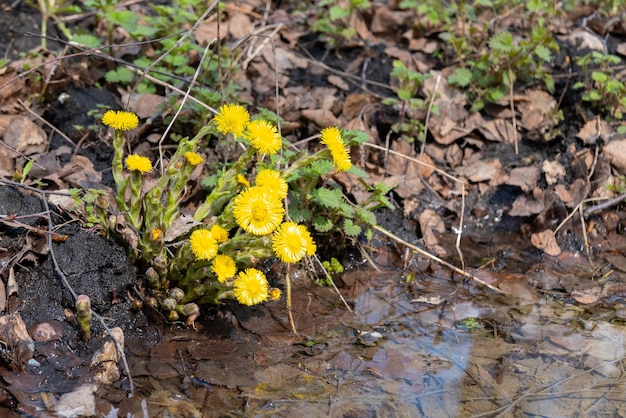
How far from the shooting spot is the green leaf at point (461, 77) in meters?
4.64

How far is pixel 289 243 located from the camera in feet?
8.57

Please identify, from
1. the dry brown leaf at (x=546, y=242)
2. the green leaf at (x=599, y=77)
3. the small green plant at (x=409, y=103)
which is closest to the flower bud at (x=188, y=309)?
the small green plant at (x=409, y=103)

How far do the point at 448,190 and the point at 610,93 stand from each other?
126cm

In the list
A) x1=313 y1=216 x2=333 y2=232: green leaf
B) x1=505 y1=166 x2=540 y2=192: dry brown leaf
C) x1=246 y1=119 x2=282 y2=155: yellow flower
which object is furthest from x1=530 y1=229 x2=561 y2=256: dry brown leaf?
x1=246 y1=119 x2=282 y2=155: yellow flower

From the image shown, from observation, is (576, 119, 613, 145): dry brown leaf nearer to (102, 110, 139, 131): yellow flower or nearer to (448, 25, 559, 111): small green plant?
(448, 25, 559, 111): small green plant

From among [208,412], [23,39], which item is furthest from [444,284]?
[23,39]

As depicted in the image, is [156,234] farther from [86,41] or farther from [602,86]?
[602,86]

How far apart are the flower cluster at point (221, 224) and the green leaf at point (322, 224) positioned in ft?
1.46

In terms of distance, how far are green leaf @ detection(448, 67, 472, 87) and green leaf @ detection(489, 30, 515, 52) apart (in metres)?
0.24

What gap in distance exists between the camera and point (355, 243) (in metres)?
3.81

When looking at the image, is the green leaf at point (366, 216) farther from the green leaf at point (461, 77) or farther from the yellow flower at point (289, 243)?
the green leaf at point (461, 77)

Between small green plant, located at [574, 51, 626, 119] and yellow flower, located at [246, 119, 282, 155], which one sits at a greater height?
yellow flower, located at [246, 119, 282, 155]

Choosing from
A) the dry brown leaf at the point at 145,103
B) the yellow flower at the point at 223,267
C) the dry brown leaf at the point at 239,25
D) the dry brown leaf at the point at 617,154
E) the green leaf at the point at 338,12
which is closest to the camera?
the yellow flower at the point at 223,267

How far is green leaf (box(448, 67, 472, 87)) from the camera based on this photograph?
15.2 feet
